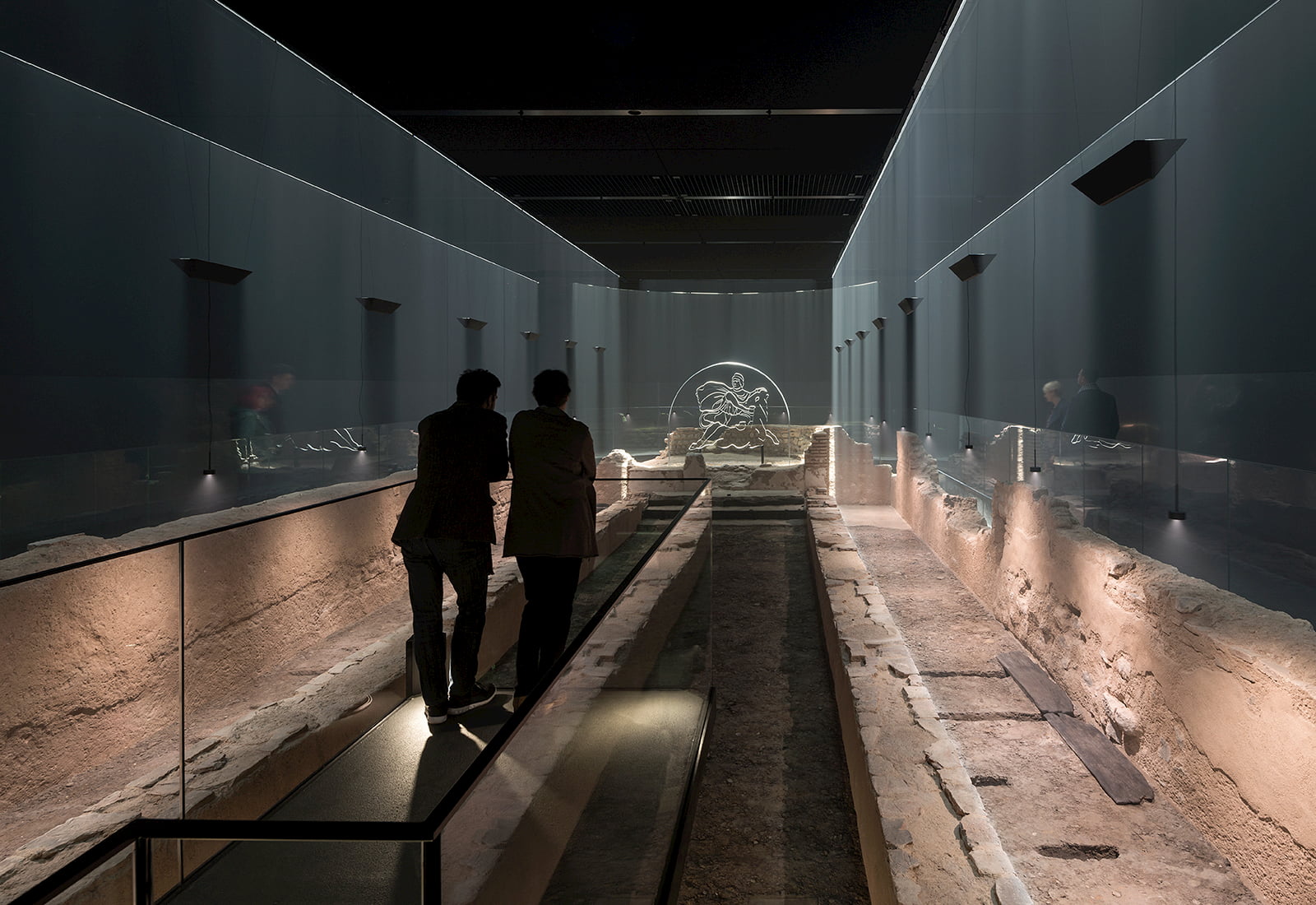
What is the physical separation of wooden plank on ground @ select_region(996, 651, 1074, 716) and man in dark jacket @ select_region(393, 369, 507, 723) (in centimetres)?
317

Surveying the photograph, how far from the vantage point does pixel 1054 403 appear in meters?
5.33

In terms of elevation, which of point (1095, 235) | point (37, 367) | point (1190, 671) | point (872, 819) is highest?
point (1095, 235)

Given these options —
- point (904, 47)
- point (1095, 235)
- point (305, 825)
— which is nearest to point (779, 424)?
point (904, 47)

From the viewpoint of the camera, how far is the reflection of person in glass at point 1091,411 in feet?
14.9

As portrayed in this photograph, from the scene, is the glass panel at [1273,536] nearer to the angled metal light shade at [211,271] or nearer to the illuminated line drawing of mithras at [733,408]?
the angled metal light shade at [211,271]

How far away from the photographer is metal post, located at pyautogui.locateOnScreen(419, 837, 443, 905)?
104 cm

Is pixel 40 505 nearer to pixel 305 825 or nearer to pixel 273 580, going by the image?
pixel 273 580

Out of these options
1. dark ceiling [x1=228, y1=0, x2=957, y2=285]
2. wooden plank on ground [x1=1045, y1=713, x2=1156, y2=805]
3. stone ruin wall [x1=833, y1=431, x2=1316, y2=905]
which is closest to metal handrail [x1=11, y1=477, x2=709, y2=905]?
stone ruin wall [x1=833, y1=431, x2=1316, y2=905]

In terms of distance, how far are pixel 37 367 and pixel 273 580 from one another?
1.76 metres

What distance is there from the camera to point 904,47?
7.05 meters

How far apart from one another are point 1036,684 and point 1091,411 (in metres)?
1.59

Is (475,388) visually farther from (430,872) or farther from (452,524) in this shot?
(430,872)

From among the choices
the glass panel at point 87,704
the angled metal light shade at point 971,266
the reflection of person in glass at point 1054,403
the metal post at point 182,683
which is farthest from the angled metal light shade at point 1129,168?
the glass panel at point 87,704

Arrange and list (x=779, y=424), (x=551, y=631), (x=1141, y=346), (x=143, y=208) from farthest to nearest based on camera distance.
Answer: (x=779, y=424) → (x=143, y=208) → (x=1141, y=346) → (x=551, y=631)
